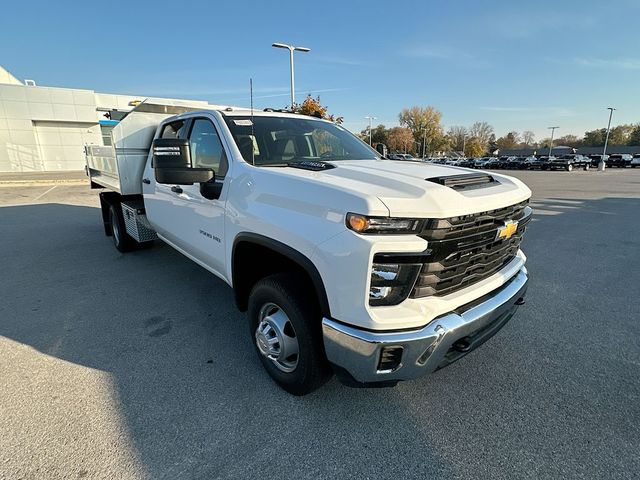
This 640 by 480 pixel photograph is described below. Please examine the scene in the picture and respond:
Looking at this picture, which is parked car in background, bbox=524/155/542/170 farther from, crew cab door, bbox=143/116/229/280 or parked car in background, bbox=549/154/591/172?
crew cab door, bbox=143/116/229/280

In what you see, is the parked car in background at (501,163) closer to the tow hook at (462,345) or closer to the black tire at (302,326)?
the tow hook at (462,345)

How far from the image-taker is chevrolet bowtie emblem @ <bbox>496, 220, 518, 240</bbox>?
2.26 meters

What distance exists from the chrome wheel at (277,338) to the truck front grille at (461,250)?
3.14 ft

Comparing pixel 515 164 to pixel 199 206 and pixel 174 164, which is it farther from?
pixel 174 164

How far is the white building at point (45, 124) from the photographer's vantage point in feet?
91.1

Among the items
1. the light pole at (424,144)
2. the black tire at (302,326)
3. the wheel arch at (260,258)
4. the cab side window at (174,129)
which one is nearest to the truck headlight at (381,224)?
the wheel arch at (260,258)

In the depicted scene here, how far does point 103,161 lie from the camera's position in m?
6.37

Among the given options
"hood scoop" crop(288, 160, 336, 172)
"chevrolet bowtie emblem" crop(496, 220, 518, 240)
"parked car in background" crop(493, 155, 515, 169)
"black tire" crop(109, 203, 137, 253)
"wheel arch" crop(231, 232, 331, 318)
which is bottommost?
"parked car in background" crop(493, 155, 515, 169)

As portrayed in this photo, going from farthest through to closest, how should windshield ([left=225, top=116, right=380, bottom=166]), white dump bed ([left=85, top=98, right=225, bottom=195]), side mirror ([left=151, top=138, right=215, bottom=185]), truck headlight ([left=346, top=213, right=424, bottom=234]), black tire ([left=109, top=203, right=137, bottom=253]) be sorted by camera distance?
black tire ([left=109, top=203, right=137, bottom=253])
white dump bed ([left=85, top=98, right=225, bottom=195])
windshield ([left=225, top=116, right=380, bottom=166])
side mirror ([left=151, top=138, right=215, bottom=185])
truck headlight ([left=346, top=213, right=424, bottom=234])

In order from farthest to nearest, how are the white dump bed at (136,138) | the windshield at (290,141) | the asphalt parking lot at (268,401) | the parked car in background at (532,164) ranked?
the parked car in background at (532,164), the white dump bed at (136,138), the windshield at (290,141), the asphalt parking lot at (268,401)

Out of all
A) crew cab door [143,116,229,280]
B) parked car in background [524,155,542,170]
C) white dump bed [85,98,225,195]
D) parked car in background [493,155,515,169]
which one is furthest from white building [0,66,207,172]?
parked car in background [493,155,515,169]

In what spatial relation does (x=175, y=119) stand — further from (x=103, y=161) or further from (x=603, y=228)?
(x=603, y=228)

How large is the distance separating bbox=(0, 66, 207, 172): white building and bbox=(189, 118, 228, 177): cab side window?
28586 millimetres

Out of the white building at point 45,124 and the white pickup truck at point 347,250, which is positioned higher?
the white building at point 45,124
